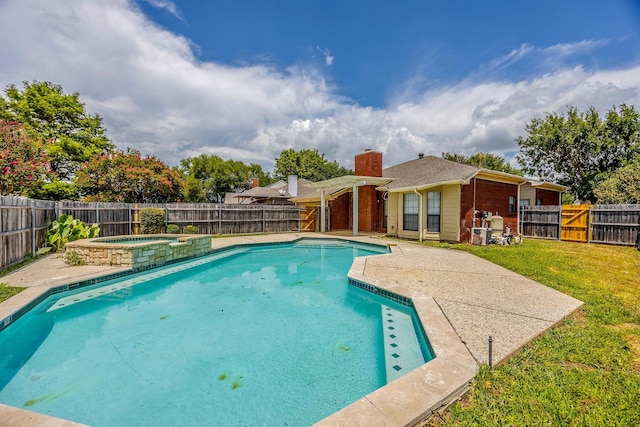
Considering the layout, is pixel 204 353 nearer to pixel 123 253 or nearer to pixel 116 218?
pixel 123 253

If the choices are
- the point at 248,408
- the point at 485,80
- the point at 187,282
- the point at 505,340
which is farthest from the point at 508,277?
the point at 485,80

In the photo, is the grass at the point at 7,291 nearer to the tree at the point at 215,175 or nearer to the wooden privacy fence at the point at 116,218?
the wooden privacy fence at the point at 116,218

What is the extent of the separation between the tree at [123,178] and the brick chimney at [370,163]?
525 inches

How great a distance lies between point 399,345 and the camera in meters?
3.76

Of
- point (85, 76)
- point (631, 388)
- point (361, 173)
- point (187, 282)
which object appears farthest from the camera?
point (361, 173)

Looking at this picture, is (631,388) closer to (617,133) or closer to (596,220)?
(596,220)

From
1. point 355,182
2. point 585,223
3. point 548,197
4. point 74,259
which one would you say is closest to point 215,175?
point 355,182

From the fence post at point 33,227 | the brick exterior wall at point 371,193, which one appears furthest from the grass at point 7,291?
the brick exterior wall at point 371,193

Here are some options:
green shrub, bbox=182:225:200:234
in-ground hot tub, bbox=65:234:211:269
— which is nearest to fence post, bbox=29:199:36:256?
in-ground hot tub, bbox=65:234:211:269

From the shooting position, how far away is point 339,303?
19.0 feet

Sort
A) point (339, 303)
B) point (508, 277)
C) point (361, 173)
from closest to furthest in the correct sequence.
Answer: point (339, 303), point (508, 277), point (361, 173)

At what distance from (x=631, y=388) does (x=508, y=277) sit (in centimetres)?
438

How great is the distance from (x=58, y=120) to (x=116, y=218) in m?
18.6

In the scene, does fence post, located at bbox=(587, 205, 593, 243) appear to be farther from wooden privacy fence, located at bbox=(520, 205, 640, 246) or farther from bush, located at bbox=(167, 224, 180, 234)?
bush, located at bbox=(167, 224, 180, 234)
